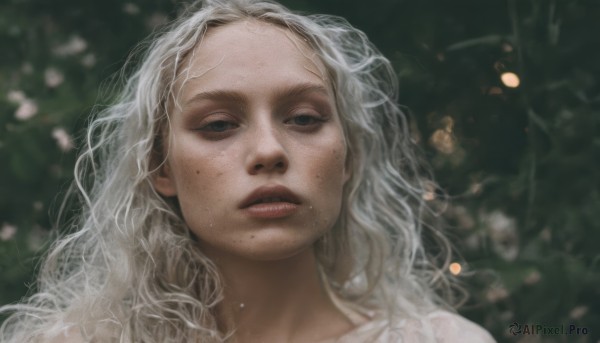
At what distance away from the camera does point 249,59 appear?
2.26 metres

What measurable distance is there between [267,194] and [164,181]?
35 cm

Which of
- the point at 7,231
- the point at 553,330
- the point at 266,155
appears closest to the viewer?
the point at 266,155

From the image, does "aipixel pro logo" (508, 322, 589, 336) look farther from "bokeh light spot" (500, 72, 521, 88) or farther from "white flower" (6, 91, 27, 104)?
"white flower" (6, 91, 27, 104)

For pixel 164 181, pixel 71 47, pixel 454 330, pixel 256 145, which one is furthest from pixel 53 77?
pixel 454 330

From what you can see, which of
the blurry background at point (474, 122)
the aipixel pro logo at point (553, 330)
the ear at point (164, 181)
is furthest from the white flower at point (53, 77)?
the aipixel pro logo at point (553, 330)

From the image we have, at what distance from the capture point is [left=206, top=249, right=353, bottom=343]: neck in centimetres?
233

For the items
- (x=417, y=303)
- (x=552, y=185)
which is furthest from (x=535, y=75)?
(x=417, y=303)

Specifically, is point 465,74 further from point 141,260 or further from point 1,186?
point 1,186

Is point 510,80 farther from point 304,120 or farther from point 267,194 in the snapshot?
point 267,194

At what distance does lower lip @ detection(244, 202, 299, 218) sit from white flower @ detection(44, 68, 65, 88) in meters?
1.00

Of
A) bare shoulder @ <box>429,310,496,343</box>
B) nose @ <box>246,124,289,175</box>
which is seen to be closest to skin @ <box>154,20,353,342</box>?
nose @ <box>246,124,289,175</box>

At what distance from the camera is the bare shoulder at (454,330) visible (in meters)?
2.33

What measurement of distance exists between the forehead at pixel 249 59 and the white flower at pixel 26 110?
0.73m

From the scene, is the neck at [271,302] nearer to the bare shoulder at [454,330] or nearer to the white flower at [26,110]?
the bare shoulder at [454,330]
